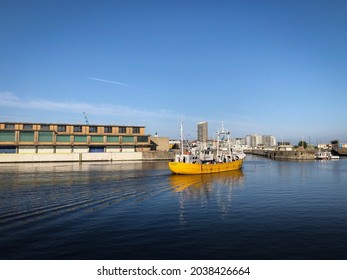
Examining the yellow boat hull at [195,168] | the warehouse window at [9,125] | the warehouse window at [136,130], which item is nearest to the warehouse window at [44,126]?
the warehouse window at [9,125]

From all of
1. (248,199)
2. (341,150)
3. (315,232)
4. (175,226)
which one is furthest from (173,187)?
(341,150)

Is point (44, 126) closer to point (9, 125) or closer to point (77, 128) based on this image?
point (9, 125)

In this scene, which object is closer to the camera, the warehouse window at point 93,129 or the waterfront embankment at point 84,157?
the waterfront embankment at point 84,157

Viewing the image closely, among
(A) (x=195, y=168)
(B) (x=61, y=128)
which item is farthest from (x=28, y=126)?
(A) (x=195, y=168)

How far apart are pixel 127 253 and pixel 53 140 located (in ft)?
379

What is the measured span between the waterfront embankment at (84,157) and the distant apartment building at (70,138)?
13.8 ft

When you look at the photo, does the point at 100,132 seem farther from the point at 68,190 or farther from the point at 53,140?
the point at 68,190

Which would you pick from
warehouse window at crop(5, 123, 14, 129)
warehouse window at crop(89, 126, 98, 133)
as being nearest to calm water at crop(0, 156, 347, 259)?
warehouse window at crop(89, 126, 98, 133)

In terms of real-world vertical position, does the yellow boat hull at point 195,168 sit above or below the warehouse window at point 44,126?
below

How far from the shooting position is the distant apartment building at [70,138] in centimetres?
11444

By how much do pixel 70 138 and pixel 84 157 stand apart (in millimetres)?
11344

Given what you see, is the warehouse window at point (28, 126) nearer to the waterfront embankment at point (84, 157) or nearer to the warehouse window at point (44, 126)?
the warehouse window at point (44, 126)

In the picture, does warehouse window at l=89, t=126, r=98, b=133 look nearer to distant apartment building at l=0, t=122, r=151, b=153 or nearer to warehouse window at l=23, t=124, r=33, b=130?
distant apartment building at l=0, t=122, r=151, b=153

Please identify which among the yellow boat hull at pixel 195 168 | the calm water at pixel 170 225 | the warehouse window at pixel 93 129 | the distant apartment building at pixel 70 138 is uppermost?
the warehouse window at pixel 93 129
